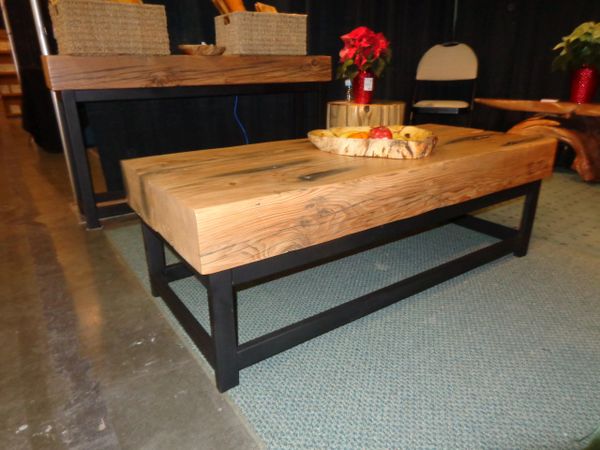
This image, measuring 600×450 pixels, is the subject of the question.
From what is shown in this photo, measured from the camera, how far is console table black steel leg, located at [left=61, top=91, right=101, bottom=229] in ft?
5.69

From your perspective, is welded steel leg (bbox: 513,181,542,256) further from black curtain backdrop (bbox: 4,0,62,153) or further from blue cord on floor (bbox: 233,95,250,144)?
black curtain backdrop (bbox: 4,0,62,153)

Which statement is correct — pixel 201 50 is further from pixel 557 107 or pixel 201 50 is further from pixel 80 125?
pixel 557 107

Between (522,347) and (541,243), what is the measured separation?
81cm

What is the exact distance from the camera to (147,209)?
1017 millimetres

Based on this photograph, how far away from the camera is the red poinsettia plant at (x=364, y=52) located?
2.03m

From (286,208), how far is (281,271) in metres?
0.28

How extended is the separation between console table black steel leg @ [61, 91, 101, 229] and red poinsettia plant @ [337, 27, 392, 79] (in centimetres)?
131

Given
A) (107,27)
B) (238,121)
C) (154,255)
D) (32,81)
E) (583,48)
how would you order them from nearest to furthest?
(154,255)
(107,27)
(583,48)
(238,121)
(32,81)

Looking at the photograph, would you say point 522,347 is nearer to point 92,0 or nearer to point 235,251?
point 235,251

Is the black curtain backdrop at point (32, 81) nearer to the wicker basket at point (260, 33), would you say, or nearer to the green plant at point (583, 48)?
the wicker basket at point (260, 33)

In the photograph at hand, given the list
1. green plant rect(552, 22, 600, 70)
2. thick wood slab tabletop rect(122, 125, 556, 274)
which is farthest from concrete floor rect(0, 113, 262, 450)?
green plant rect(552, 22, 600, 70)

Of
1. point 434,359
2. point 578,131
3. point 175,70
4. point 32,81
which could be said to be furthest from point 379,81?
point 32,81

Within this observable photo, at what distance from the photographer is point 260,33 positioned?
6.99ft

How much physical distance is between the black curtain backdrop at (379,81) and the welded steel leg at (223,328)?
5.88ft
